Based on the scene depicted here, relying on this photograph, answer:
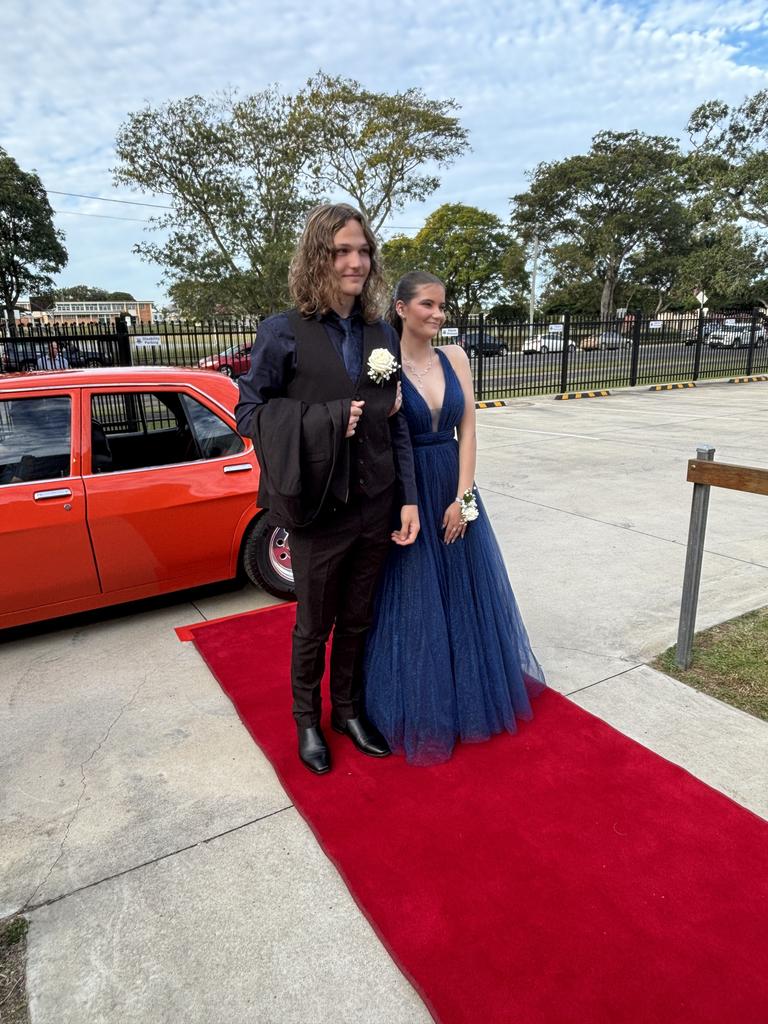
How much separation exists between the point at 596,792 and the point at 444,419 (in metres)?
1.47

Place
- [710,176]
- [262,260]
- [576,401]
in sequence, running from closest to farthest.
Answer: [576,401] → [262,260] → [710,176]

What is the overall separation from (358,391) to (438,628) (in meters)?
0.97

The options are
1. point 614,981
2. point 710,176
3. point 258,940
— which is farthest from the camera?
point 710,176

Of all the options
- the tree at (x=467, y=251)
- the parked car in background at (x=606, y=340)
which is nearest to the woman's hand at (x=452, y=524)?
the parked car in background at (x=606, y=340)

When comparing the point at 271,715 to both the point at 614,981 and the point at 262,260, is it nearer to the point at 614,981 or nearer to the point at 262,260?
the point at 614,981

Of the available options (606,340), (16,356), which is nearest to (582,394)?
(606,340)

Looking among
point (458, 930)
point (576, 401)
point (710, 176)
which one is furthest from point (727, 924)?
point (710, 176)

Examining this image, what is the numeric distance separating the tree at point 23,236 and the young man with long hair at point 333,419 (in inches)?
1120

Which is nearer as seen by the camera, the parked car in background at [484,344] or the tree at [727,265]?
the parked car in background at [484,344]

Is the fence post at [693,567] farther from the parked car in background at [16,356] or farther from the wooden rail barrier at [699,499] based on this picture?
the parked car in background at [16,356]

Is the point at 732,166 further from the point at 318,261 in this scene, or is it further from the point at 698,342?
the point at 318,261

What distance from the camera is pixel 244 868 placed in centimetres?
205

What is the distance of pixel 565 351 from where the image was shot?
16.6m

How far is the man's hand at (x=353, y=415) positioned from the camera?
200 cm
